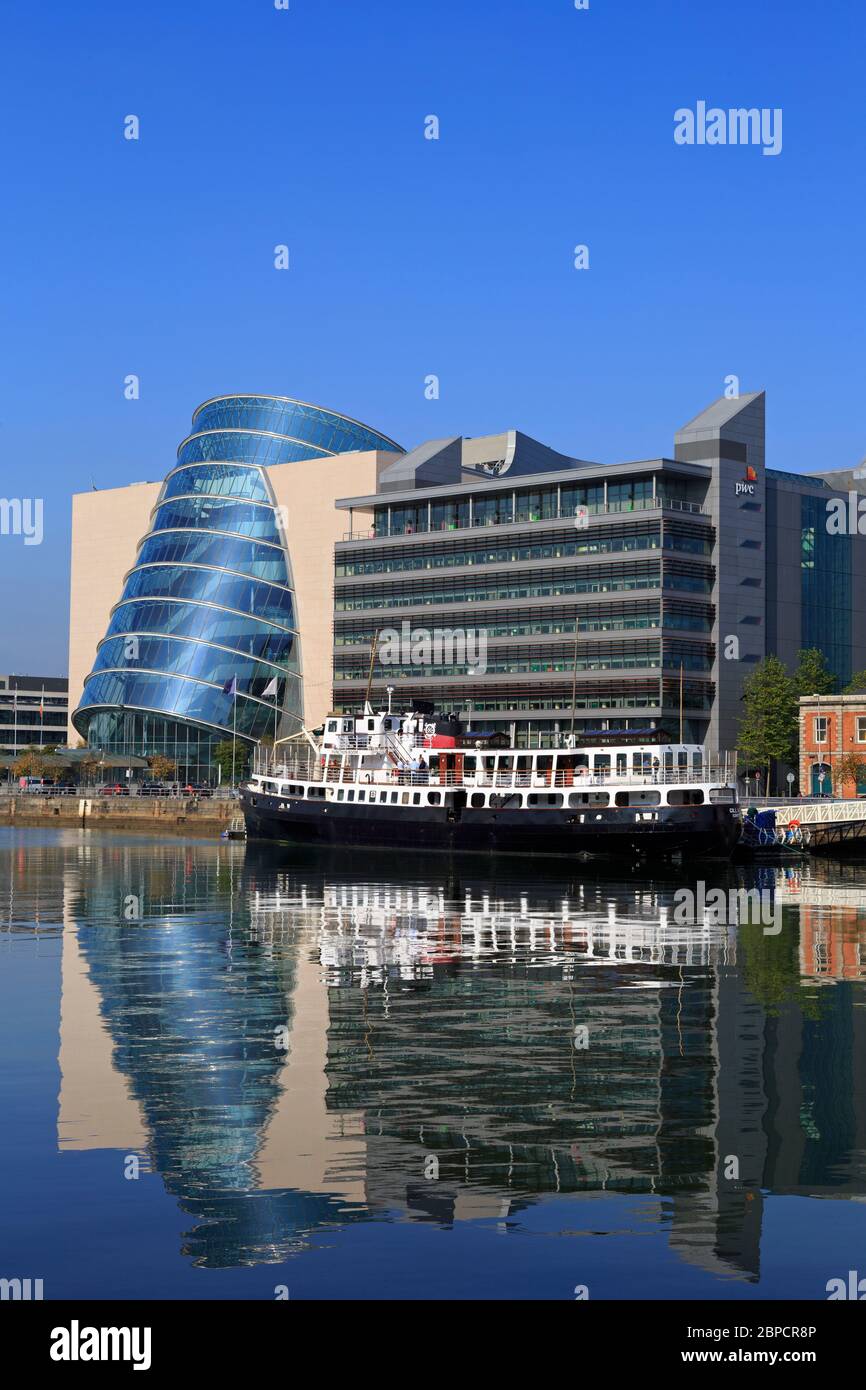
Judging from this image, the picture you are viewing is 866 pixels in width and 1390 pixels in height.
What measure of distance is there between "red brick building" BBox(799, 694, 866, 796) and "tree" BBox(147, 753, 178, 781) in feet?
229

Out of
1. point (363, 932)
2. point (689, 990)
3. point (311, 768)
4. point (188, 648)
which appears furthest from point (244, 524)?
point (689, 990)

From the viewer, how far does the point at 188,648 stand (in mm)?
161500

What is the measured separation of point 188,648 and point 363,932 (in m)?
116

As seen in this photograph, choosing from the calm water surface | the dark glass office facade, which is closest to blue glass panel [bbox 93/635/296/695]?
the dark glass office facade

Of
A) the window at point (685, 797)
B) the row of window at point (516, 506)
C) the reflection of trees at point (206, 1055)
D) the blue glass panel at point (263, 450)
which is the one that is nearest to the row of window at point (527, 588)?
the row of window at point (516, 506)

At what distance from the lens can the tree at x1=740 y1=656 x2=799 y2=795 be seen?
127 metres

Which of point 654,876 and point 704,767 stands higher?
point 704,767

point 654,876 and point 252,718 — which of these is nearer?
point 654,876

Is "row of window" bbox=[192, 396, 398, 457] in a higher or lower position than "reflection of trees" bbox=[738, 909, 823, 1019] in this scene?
higher

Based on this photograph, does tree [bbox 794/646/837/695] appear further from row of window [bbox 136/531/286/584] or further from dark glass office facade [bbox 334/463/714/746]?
row of window [bbox 136/531/286/584]

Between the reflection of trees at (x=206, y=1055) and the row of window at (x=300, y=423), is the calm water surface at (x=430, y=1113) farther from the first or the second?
the row of window at (x=300, y=423)
